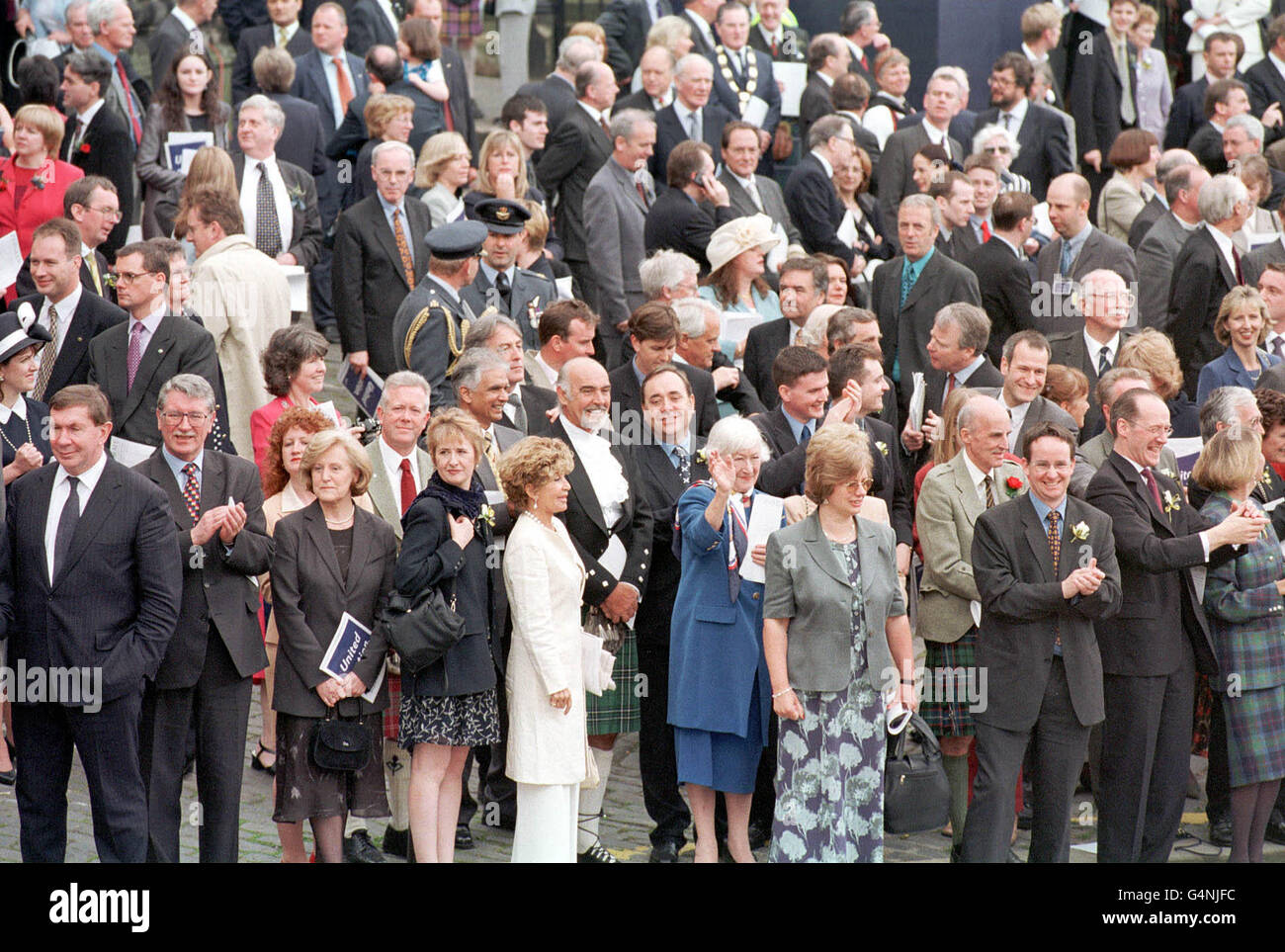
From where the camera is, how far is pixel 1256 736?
7.99 metres

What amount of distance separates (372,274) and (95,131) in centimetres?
269

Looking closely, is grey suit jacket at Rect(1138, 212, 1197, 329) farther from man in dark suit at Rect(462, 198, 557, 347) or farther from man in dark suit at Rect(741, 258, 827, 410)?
man in dark suit at Rect(462, 198, 557, 347)

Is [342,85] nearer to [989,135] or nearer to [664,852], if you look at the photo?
[989,135]

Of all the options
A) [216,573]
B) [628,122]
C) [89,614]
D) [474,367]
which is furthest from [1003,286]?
[89,614]

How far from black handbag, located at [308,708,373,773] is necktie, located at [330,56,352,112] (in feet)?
26.3

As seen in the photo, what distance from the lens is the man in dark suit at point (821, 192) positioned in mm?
12125

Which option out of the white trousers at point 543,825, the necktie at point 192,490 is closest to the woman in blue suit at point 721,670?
the white trousers at point 543,825

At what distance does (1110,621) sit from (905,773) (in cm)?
113

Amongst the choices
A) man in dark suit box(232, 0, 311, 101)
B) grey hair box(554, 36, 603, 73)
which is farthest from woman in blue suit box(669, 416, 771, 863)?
man in dark suit box(232, 0, 311, 101)

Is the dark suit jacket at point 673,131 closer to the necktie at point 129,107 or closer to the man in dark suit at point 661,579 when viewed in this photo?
the necktie at point 129,107

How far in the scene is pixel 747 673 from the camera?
762cm

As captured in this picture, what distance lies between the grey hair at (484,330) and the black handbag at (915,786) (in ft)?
8.48

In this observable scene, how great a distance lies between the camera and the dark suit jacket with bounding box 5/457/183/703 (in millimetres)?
6871
